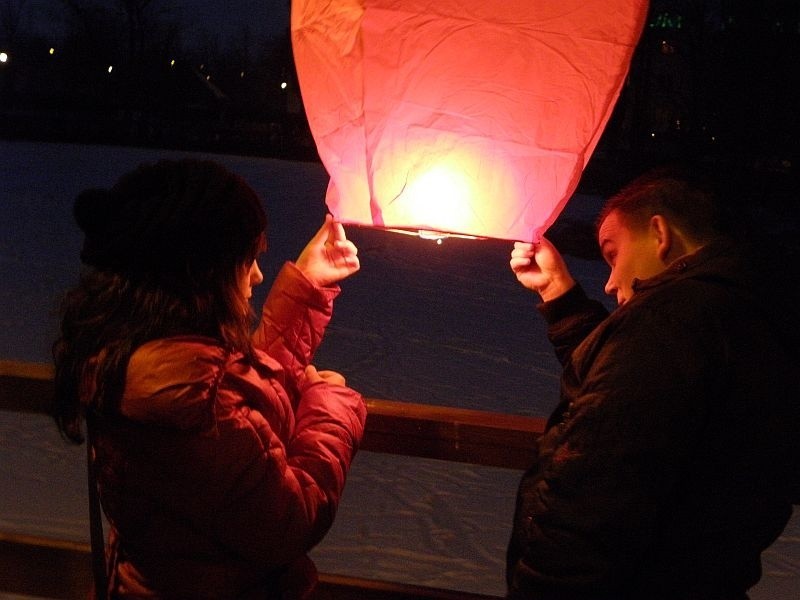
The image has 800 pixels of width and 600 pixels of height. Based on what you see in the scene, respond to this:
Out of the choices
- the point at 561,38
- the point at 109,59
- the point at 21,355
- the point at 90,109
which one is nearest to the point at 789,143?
the point at 21,355

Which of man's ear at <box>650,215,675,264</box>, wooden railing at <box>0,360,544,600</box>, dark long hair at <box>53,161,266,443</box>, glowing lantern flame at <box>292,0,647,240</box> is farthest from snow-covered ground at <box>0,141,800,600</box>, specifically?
man's ear at <box>650,215,675,264</box>

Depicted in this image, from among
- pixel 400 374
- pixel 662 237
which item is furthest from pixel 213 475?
pixel 400 374

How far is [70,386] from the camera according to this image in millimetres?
1456

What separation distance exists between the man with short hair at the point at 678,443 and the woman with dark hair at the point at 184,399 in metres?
0.41

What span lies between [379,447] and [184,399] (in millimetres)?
805

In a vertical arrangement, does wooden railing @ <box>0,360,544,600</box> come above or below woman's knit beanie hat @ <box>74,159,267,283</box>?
below

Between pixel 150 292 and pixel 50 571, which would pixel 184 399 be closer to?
pixel 150 292

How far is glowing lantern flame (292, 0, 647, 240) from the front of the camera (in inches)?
54.1

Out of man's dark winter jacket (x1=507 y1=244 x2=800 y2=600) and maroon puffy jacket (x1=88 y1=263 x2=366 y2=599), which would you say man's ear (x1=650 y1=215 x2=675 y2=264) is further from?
maroon puffy jacket (x1=88 y1=263 x2=366 y2=599)

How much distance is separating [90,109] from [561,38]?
3560 centimetres

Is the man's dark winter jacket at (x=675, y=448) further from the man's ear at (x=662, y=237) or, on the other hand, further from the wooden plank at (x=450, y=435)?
the wooden plank at (x=450, y=435)

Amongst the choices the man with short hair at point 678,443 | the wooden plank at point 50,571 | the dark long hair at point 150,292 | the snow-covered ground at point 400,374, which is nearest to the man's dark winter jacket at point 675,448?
the man with short hair at point 678,443

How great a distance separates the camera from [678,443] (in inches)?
51.0

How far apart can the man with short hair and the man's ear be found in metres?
0.02
